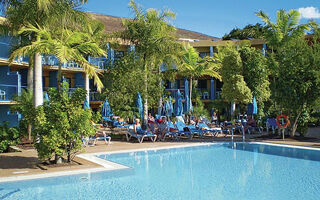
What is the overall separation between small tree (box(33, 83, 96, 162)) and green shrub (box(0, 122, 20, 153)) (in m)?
4.29

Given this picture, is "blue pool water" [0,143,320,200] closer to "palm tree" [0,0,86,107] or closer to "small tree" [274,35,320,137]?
"small tree" [274,35,320,137]

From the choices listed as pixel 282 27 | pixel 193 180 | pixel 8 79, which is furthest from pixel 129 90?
pixel 193 180

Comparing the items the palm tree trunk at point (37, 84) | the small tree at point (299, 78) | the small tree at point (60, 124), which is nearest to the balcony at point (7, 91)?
the palm tree trunk at point (37, 84)

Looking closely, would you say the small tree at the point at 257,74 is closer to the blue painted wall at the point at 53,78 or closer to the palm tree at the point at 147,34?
the palm tree at the point at 147,34

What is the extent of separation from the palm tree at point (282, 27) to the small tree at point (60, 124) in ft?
50.4

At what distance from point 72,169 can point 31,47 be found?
5.17 m

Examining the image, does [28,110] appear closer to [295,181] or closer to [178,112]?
[295,181]

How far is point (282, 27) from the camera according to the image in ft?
73.2

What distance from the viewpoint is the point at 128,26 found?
19.5 meters

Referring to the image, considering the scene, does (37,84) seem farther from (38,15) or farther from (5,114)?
(5,114)

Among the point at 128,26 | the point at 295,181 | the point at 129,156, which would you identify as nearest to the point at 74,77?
the point at 128,26

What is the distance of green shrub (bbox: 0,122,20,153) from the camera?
43.8ft

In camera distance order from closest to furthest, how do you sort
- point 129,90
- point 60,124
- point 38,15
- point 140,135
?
point 60,124, point 38,15, point 140,135, point 129,90

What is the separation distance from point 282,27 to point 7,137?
1792 centimetres
